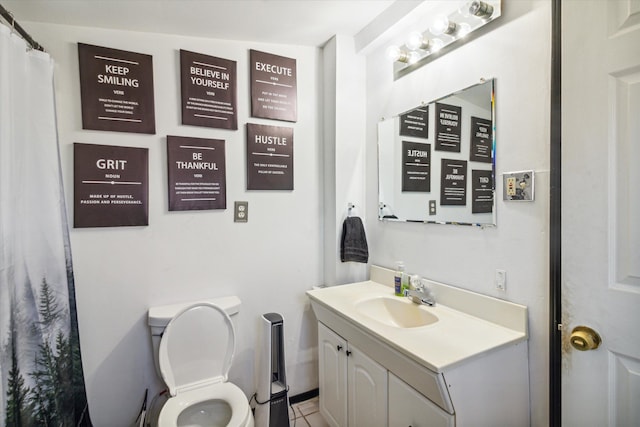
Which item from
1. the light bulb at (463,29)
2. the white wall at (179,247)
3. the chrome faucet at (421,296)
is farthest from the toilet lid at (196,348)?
the light bulb at (463,29)

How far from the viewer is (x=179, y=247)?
1.82 meters

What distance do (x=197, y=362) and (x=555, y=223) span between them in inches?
70.2

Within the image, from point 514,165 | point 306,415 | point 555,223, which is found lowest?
point 306,415

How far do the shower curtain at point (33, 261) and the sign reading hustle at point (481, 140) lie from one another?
→ 1990 millimetres

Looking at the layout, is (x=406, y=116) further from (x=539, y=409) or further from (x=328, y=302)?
(x=539, y=409)

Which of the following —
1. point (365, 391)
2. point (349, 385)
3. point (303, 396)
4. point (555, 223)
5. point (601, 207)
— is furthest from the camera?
point (303, 396)

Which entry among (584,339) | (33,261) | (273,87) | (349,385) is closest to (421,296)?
(349,385)

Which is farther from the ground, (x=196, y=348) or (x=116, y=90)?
(x=116, y=90)

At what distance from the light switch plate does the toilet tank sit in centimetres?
155

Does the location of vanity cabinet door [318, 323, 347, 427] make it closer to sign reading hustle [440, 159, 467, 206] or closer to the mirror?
the mirror

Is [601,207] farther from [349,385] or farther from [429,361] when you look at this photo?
[349,385]

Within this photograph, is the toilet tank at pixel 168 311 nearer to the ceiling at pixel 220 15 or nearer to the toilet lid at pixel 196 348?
the toilet lid at pixel 196 348

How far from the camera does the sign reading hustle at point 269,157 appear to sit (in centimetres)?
197

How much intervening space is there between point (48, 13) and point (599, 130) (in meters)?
2.43
